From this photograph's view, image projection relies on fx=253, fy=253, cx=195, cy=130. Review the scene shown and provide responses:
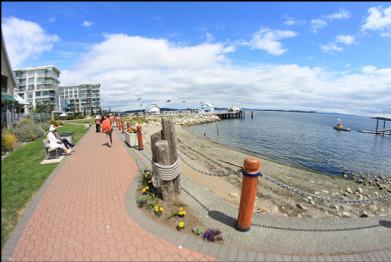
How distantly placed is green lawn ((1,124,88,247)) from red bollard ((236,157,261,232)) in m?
3.67

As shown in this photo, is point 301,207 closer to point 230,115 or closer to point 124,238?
point 124,238

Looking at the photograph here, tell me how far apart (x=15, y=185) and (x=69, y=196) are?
187cm

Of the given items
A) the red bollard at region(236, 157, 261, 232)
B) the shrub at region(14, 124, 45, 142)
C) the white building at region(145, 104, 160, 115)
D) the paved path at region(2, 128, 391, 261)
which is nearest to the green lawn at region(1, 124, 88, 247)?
the paved path at region(2, 128, 391, 261)

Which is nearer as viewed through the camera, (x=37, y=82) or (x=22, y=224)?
(x=22, y=224)

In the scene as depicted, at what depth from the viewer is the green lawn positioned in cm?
509

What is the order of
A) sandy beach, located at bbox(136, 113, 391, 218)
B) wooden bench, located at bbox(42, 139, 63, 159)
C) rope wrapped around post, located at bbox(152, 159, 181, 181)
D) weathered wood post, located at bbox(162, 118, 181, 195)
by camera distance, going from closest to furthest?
rope wrapped around post, located at bbox(152, 159, 181, 181) → weathered wood post, located at bbox(162, 118, 181, 195) → sandy beach, located at bbox(136, 113, 391, 218) → wooden bench, located at bbox(42, 139, 63, 159)

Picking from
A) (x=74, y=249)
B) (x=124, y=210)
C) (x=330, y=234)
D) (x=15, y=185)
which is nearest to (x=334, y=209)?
(x=330, y=234)

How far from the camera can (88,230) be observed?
478 centimetres

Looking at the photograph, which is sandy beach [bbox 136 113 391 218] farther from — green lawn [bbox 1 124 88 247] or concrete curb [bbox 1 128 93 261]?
green lawn [bbox 1 124 88 247]

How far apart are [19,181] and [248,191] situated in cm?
674

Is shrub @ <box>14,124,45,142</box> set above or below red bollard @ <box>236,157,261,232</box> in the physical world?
below

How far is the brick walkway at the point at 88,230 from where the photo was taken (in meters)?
4.08

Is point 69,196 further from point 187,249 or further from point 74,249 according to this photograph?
point 187,249

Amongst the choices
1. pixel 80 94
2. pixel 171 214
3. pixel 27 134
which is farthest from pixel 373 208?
pixel 80 94
